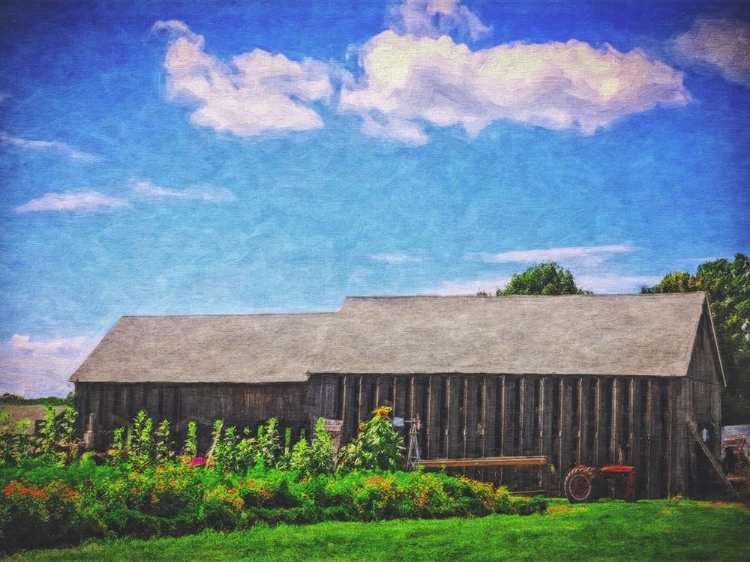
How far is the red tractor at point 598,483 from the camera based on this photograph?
58.9ft

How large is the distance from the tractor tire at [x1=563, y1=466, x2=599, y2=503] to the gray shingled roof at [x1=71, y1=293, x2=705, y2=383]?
2114 millimetres

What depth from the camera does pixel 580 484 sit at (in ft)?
59.1

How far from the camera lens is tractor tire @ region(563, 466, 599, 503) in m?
17.9

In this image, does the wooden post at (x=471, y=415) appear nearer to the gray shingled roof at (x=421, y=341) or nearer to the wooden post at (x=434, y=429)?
the gray shingled roof at (x=421, y=341)

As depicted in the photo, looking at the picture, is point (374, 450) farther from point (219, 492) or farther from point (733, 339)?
point (733, 339)

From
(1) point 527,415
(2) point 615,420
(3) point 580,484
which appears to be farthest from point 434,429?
(2) point 615,420

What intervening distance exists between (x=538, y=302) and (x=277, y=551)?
11.5 metres

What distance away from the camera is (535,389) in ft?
62.8

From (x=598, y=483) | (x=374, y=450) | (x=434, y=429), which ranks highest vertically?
(x=434, y=429)

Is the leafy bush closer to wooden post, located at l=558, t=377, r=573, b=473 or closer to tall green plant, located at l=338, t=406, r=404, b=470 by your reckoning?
tall green plant, located at l=338, t=406, r=404, b=470

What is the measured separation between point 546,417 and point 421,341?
3.47 m

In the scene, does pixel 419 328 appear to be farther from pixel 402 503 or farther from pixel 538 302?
pixel 402 503

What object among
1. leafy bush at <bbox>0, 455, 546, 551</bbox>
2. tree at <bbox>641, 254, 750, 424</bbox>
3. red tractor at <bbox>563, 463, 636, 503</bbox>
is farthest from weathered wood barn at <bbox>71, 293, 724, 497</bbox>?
tree at <bbox>641, 254, 750, 424</bbox>

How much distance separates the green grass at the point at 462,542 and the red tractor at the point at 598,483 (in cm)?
311
